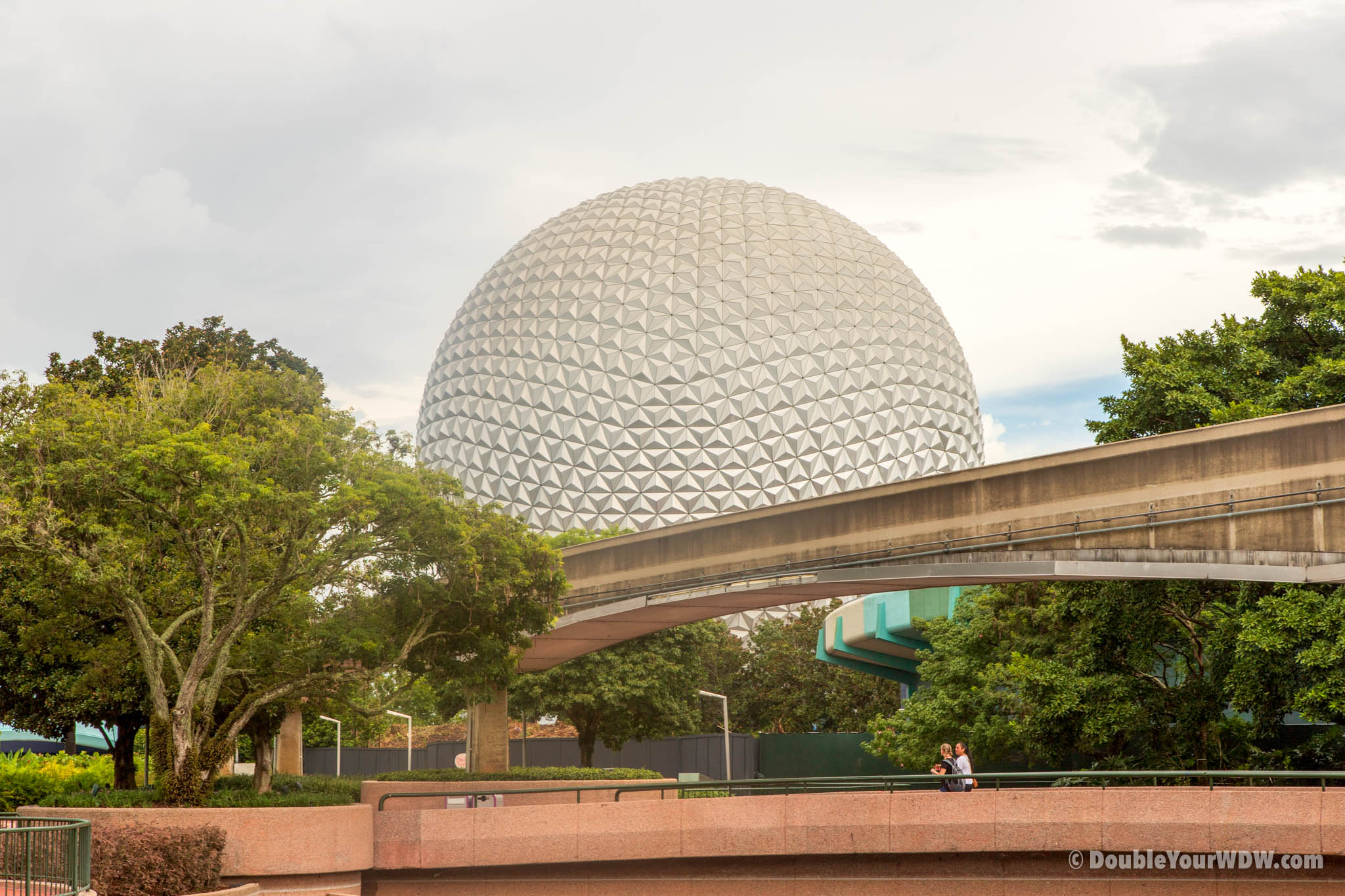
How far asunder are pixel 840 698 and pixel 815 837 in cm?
4083

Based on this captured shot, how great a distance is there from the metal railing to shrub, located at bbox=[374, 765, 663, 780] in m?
4.24

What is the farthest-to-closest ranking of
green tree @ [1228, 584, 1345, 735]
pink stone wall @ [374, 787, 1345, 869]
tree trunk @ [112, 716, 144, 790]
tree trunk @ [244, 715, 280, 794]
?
1. tree trunk @ [112, 716, 144, 790]
2. tree trunk @ [244, 715, 280, 794]
3. green tree @ [1228, 584, 1345, 735]
4. pink stone wall @ [374, 787, 1345, 869]

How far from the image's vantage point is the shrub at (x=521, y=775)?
31031mm

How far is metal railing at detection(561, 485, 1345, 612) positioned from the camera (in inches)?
855

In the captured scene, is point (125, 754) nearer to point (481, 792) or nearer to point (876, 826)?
point (481, 792)

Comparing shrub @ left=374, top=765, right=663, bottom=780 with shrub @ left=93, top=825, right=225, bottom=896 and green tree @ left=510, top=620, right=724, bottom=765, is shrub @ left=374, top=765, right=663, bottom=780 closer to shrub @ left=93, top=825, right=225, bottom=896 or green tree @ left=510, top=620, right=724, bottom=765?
green tree @ left=510, top=620, right=724, bottom=765

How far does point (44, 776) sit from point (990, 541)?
24.3 meters

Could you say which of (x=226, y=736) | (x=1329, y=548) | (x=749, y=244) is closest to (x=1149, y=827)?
(x=1329, y=548)

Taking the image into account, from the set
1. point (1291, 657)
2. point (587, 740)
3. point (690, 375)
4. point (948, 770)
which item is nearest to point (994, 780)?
point (948, 770)

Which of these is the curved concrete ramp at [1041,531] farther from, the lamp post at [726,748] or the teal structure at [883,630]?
the lamp post at [726,748]

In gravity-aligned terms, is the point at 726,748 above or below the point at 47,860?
below

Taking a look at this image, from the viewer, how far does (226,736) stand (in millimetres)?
23359

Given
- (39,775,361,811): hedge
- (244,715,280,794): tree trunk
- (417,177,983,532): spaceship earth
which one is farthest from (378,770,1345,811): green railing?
(417,177,983,532): spaceship earth

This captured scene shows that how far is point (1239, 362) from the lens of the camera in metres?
27.5
